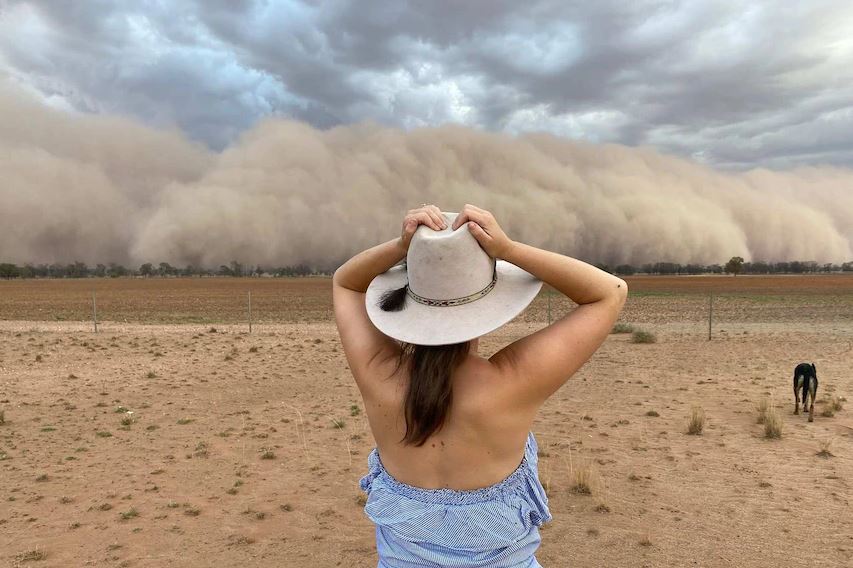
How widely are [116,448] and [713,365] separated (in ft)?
37.0

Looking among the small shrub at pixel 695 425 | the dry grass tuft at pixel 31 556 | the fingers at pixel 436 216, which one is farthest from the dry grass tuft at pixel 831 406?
the dry grass tuft at pixel 31 556

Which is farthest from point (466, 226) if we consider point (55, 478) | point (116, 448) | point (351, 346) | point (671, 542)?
point (116, 448)

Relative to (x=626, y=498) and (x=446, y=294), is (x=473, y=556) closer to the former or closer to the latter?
(x=446, y=294)

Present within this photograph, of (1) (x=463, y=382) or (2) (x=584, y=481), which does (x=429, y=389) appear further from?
(2) (x=584, y=481)

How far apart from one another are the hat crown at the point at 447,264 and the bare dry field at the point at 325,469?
10.7ft

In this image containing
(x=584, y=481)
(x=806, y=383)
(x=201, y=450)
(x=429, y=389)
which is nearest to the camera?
(x=429, y=389)

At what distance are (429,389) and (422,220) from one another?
41cm

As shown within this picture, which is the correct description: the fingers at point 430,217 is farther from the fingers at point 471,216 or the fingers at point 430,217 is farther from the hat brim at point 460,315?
the hat brim at point 460,315

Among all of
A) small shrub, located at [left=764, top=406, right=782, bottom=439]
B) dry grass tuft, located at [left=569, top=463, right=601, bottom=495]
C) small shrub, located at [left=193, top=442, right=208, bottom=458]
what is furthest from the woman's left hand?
small shrub, located at [left=764, top=406, right=782, bottom=439]

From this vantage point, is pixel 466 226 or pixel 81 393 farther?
pixel 81 393

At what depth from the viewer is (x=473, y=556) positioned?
1.31 m

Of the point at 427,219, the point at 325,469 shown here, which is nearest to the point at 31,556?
the point at 325,469

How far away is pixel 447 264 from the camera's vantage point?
1.27m

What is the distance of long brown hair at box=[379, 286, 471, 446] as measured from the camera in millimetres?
1234
